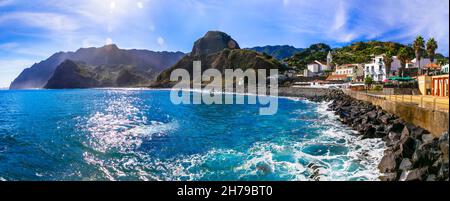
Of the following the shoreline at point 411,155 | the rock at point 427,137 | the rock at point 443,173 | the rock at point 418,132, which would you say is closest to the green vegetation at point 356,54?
the shoreline at point 411,155

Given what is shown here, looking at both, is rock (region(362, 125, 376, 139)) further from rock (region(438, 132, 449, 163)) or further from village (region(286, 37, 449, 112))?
rock (region(438, 132, 449, 163))

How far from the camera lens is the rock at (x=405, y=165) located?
14234 mm

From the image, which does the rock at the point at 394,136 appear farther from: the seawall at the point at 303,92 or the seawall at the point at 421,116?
the seawall at the point at 303,92

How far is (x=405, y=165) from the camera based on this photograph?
1450 centimetres

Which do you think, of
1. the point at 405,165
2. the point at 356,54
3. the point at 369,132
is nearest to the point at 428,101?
the point at 369,132

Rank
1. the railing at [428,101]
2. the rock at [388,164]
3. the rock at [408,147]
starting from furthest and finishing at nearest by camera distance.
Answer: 1. the railing at [428,101]
2. the rock at [408,147]
3. the rock at [388,164]

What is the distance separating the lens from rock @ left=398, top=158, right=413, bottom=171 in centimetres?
1423

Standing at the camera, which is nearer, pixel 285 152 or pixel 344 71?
pixel 285 152

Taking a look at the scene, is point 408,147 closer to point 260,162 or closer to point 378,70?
point 260,162

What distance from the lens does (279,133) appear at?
28203mm
